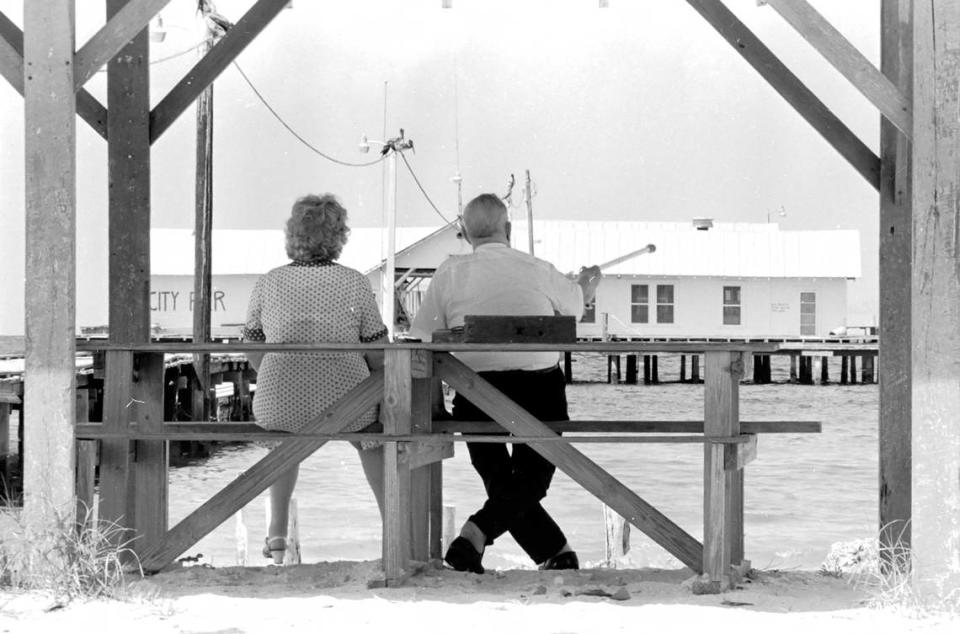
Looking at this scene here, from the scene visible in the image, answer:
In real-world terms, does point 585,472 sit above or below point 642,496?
above

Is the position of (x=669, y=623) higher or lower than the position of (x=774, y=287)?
lower

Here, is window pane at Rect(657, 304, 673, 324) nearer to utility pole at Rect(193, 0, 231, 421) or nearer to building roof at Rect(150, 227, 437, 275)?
building roof at Rect(150, 227, 437, 275)

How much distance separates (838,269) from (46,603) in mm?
43393

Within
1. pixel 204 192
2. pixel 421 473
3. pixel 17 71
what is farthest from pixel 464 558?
pixel 204 192

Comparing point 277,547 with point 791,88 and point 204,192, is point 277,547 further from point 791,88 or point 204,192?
point 204,192

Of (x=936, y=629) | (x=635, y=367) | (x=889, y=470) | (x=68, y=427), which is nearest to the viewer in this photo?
(x=936, y=629)

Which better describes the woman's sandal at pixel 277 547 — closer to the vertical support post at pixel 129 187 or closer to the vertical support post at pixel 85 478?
the vertical support post at pixel 129 187

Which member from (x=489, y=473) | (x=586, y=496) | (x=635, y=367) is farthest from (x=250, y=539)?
(x=635, y=367)

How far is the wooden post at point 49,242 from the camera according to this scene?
580 cm

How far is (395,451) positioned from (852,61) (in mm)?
2294

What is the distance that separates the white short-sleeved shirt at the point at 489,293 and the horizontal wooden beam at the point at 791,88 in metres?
1.29

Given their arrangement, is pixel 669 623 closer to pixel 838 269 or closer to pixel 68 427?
pixel 68 427

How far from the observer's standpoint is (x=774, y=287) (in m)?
46.7

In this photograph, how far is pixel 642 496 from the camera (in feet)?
60.5
